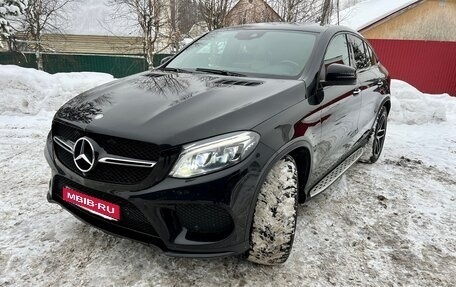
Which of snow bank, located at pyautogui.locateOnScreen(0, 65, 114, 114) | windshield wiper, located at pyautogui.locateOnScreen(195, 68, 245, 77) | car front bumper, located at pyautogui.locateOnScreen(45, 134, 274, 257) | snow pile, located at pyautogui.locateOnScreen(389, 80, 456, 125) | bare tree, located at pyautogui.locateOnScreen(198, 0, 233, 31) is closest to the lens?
car front bumper, located at pyautogui.locateOnScreen(45, 134, 274, 257)

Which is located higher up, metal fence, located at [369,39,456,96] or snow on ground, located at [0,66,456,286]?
metal fence, located at [369,39,456,96]

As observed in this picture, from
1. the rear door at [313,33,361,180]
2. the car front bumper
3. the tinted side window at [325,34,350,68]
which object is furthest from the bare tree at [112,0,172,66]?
the car front bumper

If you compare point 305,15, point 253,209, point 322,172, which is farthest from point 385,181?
point 305,15

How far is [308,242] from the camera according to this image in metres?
2.94

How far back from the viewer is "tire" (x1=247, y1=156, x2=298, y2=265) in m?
2.27

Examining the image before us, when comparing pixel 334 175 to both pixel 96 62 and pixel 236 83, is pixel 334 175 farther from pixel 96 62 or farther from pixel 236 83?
pixel 96 62

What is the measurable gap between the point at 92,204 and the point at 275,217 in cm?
115

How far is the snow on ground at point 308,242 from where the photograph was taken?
2.46m

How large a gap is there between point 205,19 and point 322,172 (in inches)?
465

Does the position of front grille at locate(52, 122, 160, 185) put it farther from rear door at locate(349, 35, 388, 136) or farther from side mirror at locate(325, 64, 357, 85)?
rear door at locate(349, 35, 388, 136)

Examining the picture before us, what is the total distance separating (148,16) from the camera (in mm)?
13828

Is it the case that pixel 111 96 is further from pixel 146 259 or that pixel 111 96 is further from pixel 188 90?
pixel 146 259

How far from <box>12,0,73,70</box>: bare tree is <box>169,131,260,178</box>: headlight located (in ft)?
52.4

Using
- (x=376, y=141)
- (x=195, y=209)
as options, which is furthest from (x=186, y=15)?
(x=195, y=209)
